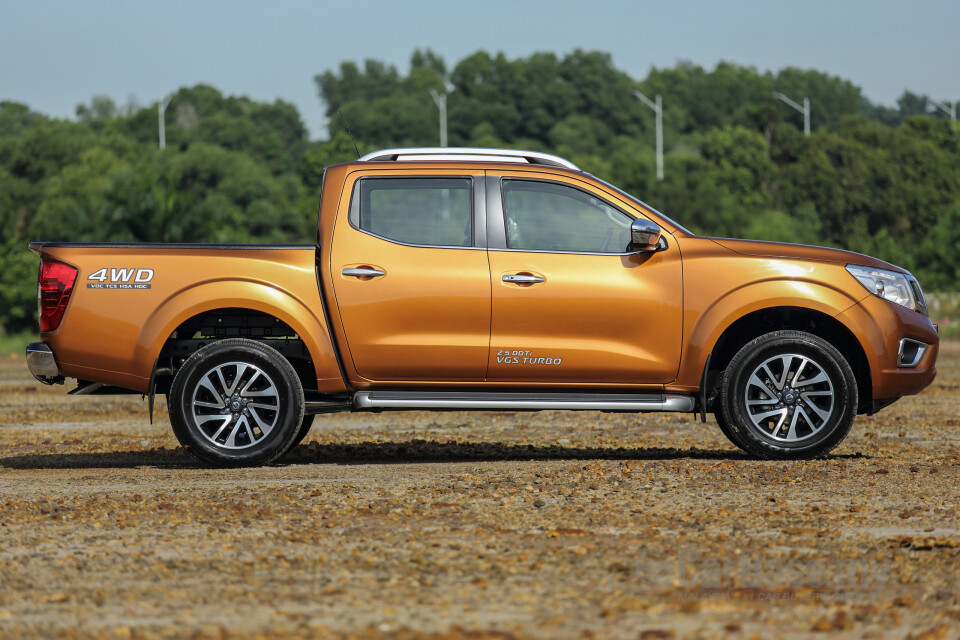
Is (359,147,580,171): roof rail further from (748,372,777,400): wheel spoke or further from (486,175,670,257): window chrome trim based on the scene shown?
(748,372,777,400): wheel spoke

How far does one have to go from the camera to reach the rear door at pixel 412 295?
8.57 m

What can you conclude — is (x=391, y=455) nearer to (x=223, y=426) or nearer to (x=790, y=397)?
(x=223, y=426)

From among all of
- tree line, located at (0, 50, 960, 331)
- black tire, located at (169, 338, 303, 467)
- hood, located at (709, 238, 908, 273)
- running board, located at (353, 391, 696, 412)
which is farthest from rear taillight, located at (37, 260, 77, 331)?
tree line, located at (0, 50, 960, 331)

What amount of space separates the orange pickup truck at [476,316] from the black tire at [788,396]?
13 millimetres

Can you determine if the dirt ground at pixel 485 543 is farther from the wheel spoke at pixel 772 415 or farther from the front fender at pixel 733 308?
the front fender at pixel 733 308

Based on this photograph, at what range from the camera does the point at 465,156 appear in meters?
8.99

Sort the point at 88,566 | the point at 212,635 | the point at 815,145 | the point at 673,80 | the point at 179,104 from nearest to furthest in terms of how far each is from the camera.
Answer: the point at 212,635, the point at 88,566, the point at 815,145, the point at 179,104, the point at 673,80

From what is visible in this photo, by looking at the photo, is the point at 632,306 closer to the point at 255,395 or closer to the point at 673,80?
the point at 255,395

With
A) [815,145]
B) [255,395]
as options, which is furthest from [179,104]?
[255,395]

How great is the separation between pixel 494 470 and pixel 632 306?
137 centimetres

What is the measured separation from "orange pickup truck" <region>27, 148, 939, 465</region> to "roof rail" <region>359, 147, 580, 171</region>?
20cm

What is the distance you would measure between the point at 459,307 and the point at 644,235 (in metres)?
1.26

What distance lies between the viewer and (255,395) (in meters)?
8.66

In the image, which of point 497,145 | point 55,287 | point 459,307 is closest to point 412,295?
point 459,307
